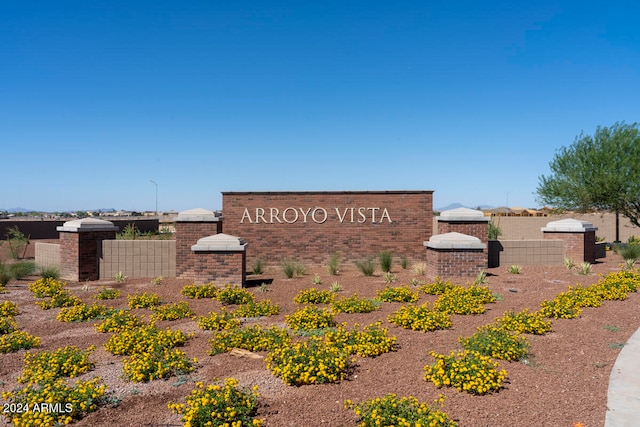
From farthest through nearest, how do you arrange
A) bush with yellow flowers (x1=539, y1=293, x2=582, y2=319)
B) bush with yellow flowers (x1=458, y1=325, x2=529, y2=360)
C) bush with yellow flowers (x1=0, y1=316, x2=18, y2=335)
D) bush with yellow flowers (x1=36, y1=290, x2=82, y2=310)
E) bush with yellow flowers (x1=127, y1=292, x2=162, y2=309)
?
bush with yellow flowers (x1=36, y1=290, x2=82, y2=310) → bush with yellow flowers (x1=127, y1=292, x2=162, y2=309) → bush with yellow flowers (x1=539, y1=293, x2=582, y2=319) → bush with yellow flowers (x1=0, y1=316, x2=18, y2=335) → bush with yellow flowers (x1=458, y1=325, x2=529, y2=360)

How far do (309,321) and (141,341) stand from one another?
116 inches

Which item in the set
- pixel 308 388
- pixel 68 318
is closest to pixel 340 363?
pixel 308 388

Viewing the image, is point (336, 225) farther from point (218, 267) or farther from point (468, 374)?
point (468, 374)

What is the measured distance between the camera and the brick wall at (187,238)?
14.8 meters

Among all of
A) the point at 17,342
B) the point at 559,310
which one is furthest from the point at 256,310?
the point at 559,310

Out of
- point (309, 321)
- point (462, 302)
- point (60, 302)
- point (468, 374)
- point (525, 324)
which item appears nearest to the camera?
point (468, 374)

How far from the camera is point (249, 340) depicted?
7.15m

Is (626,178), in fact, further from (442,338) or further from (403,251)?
(442,338)

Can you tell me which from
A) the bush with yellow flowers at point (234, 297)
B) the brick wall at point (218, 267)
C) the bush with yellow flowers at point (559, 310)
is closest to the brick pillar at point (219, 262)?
the brick wall at point (218, 267)

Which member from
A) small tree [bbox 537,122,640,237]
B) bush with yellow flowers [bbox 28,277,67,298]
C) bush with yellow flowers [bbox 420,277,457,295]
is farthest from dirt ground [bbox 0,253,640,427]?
small tree [bbox 537,122,640,237]

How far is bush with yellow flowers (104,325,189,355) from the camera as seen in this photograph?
6.93 metres

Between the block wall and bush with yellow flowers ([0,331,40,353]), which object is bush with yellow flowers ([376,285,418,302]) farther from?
bush with yellow flowers ([0,331,40,353])

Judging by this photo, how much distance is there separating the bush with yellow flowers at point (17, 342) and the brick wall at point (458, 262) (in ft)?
33.6

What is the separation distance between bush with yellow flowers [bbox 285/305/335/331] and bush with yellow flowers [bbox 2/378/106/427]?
11.9ft
